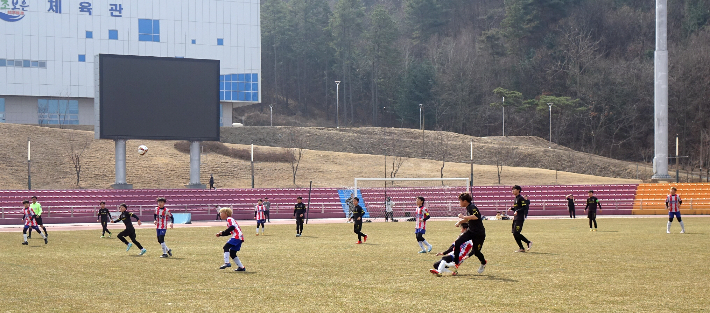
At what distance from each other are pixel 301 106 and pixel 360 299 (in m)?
121

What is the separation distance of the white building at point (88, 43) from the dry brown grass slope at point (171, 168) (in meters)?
13.7

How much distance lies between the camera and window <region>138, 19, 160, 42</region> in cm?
8756

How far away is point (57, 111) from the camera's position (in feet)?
281

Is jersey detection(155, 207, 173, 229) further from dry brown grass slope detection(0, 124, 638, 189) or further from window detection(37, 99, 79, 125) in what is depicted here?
window detection(37, 99, 79, 125)

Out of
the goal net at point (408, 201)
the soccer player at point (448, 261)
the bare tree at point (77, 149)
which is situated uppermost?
the bare tree at point (77, 149)

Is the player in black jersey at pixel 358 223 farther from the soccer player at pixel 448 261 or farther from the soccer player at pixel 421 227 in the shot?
the soccer player at pixel 448 261

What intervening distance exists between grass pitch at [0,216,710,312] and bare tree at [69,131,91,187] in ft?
128

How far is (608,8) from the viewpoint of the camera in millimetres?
120312

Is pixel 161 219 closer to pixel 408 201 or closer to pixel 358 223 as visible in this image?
pixel 358 223

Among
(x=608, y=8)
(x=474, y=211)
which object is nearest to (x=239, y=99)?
(x=608, y=8)

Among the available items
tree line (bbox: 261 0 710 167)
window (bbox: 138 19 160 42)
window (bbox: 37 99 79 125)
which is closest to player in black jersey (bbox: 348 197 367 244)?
tree line (bbox: 261 0 710 167)

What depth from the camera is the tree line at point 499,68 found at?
4112 inches

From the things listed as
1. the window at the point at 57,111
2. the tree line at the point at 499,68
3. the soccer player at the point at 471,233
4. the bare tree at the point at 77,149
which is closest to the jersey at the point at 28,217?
the soccer player at the point at 471,233

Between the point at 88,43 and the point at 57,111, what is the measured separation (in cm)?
877
